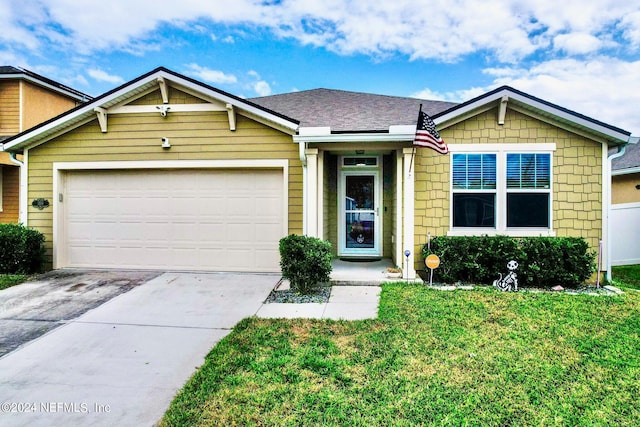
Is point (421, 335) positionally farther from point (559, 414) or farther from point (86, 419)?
point (86, 419)

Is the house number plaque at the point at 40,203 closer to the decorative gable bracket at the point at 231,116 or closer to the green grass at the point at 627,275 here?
the decorative gable bracket at the point at 231,116

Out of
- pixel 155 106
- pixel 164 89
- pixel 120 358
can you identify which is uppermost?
pixel 164 89

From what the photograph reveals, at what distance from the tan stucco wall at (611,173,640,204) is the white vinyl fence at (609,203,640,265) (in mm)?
2280

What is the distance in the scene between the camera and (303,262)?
231 inches

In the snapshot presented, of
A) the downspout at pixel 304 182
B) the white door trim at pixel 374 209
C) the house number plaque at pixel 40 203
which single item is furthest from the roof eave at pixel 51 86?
the white door trim at pixel 374 209

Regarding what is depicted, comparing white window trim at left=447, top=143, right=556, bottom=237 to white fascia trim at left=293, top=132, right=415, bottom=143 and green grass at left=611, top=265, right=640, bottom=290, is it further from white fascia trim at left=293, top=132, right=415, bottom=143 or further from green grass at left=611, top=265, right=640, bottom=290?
green grass at left=611, top=265, right=640, bottom=290

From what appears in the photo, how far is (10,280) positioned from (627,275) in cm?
1350

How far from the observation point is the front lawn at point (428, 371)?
8.71ft

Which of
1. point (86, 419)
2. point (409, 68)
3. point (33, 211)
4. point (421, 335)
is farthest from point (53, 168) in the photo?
point (409, 68)

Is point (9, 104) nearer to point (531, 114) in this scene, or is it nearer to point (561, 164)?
point (531, 114)

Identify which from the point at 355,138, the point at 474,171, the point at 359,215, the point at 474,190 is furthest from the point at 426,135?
the point at 359,215

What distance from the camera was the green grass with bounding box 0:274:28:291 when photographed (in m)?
6.52

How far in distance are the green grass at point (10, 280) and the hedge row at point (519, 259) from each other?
7876 mm

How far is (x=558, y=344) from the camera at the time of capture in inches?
153
